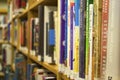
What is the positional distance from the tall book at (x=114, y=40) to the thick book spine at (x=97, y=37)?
5 centimetres

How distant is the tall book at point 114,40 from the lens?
0.50 metres

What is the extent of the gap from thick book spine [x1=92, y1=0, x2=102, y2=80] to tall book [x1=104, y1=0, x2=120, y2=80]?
0.18 feet

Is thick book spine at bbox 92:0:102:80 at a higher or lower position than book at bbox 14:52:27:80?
higher

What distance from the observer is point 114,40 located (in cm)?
51

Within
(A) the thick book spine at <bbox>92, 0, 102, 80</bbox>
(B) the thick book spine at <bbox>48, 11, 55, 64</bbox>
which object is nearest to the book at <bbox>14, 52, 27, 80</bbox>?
(B) the thick book spine at <bbox>48, 11, 55, 64</bbox>

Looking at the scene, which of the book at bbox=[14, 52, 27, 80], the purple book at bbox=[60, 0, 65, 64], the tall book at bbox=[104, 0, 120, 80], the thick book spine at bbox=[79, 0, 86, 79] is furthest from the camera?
the book at bbox=[14, 52, 27, 80]

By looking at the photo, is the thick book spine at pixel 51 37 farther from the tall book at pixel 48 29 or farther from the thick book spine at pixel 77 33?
the thick book spine at pixel 77 33

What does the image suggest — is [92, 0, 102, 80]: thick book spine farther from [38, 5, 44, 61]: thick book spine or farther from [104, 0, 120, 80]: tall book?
[38, 5, 44, 61]: thick book spine

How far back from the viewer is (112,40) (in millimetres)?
512

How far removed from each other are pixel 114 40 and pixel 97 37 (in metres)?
0.07

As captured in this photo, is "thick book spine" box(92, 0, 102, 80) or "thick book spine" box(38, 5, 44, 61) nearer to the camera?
"thick book spine" box(92, 0, 102, 80)

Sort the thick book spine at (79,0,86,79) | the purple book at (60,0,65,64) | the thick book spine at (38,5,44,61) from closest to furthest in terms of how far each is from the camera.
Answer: the thick book spine at (79,0,86,79)
the purple book at (60,0,65,64)
the thick book spine at (38,5,44,61)

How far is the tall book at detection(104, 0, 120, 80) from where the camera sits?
505 millimetres

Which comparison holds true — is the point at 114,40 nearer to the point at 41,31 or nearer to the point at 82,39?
the point at 82,39
